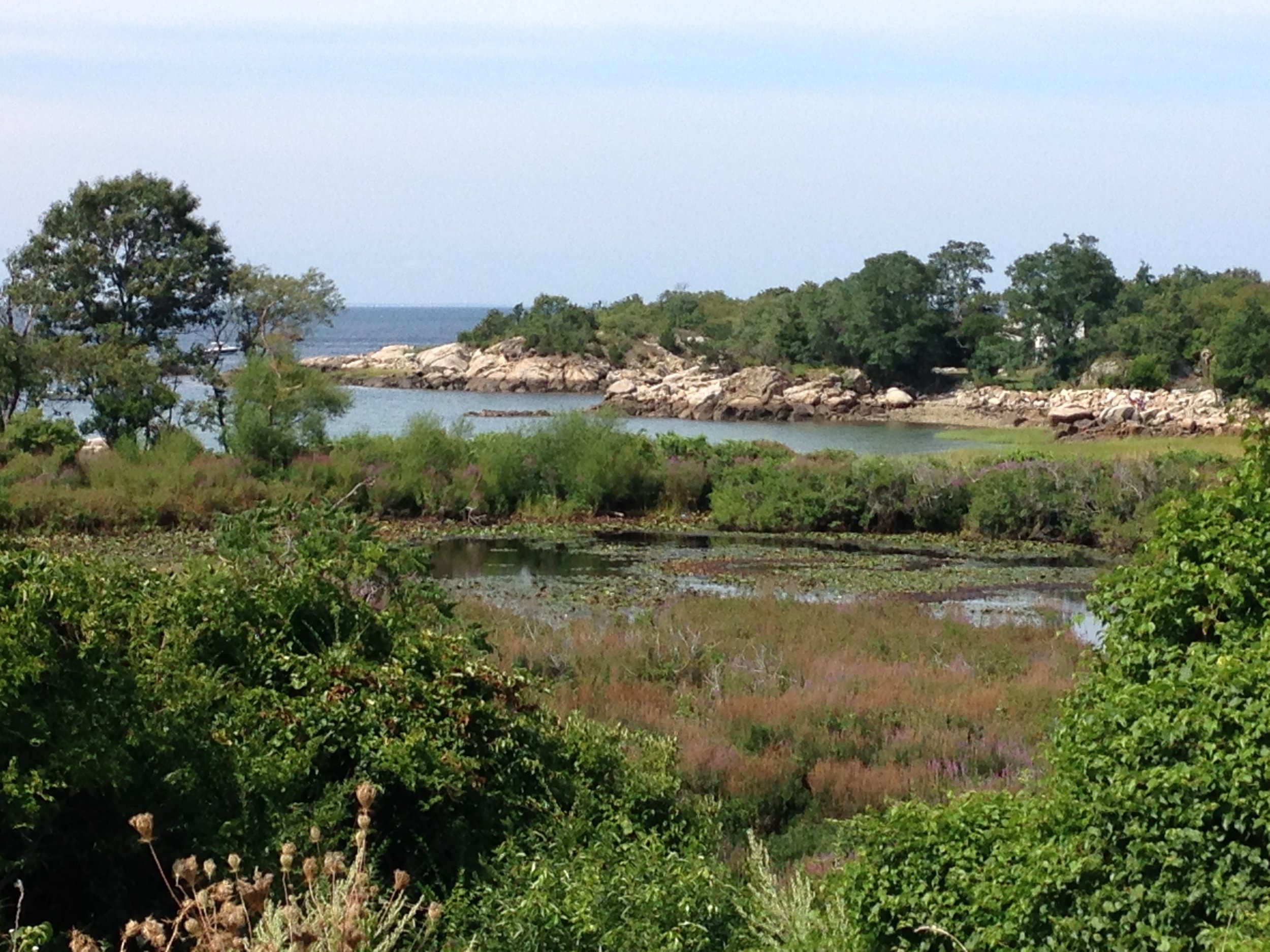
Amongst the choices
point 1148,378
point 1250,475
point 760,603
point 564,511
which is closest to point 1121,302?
point 1148,378

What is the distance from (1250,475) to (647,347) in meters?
94.1

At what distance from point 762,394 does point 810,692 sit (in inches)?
2541

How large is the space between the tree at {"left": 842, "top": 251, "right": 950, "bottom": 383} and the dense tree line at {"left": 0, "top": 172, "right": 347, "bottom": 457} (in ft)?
153

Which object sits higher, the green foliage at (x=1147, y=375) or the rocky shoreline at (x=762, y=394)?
the green foliage at (x=1147, y=375)

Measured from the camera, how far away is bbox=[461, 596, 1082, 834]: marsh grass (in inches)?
437

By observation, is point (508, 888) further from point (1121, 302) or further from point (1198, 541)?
point (1121, 302)

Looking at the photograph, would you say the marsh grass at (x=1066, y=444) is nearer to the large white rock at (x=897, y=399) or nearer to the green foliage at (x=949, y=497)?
the green foliage at (x=949, y=497)

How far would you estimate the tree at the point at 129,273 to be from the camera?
38719 millimetres

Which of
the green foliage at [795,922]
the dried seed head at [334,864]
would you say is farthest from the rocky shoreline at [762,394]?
the dried seed head at [334,864]

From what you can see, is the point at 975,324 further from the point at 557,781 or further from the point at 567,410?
the point at 557,781

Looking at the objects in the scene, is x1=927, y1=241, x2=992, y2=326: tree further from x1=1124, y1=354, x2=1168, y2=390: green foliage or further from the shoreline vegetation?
the shoreline vegetation

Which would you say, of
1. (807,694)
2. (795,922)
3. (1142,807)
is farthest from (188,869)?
(807,694)

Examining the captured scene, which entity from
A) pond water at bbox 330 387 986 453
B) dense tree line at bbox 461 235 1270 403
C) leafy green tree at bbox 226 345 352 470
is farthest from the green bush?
dense tree line at bbox 461 235 1270 403

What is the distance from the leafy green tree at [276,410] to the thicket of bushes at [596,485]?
21.9 inches
